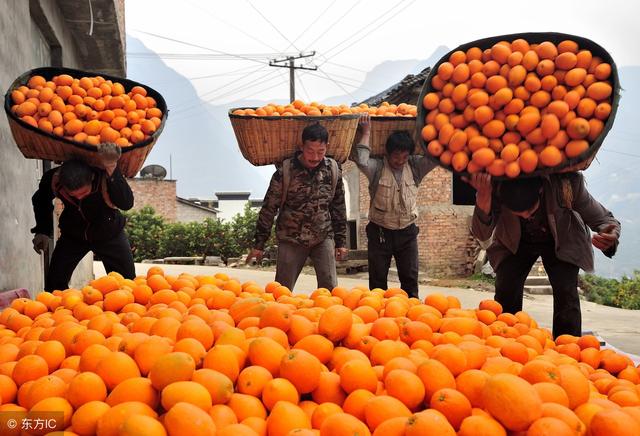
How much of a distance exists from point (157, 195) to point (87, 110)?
29435 millimetres

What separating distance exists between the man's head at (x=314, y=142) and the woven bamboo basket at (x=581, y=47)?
1148mm

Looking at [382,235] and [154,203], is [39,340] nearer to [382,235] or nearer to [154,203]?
[382,235]

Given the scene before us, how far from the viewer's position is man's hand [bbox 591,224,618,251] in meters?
3.09

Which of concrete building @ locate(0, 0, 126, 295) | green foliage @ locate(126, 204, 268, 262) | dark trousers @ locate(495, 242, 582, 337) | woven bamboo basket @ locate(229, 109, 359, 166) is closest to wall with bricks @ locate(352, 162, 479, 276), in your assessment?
green foliage @ locate(126, 204, 268, 262)

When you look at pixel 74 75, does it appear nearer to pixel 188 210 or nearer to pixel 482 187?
pixel 482 187

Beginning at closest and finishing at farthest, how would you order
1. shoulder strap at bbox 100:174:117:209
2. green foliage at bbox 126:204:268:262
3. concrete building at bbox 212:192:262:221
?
shoulder strap at bbox 100:174:117:209 < green foliage at bbox 126:204:268:262 < concrete building at bbox 212:192:262:221

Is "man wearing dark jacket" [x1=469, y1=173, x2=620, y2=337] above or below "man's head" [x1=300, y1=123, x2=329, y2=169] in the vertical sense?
below

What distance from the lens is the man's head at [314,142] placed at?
13.7 ft

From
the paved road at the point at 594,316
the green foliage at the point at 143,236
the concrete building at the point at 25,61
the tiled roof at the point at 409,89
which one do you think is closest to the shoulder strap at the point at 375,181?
the concrete building at the point at 25,61

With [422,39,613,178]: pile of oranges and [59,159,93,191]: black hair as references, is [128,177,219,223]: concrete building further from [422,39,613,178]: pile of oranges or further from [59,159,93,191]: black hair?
[422,39,613,178]: pile of oranges

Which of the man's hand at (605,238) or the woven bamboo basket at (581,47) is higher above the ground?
the woven bamboo basket at (581,47)

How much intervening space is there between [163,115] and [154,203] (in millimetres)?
29184

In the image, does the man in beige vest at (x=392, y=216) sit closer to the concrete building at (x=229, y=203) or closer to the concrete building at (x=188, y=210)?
the concrete building at (x=188, y=210)

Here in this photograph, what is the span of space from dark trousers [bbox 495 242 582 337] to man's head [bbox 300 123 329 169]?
5.22ft
